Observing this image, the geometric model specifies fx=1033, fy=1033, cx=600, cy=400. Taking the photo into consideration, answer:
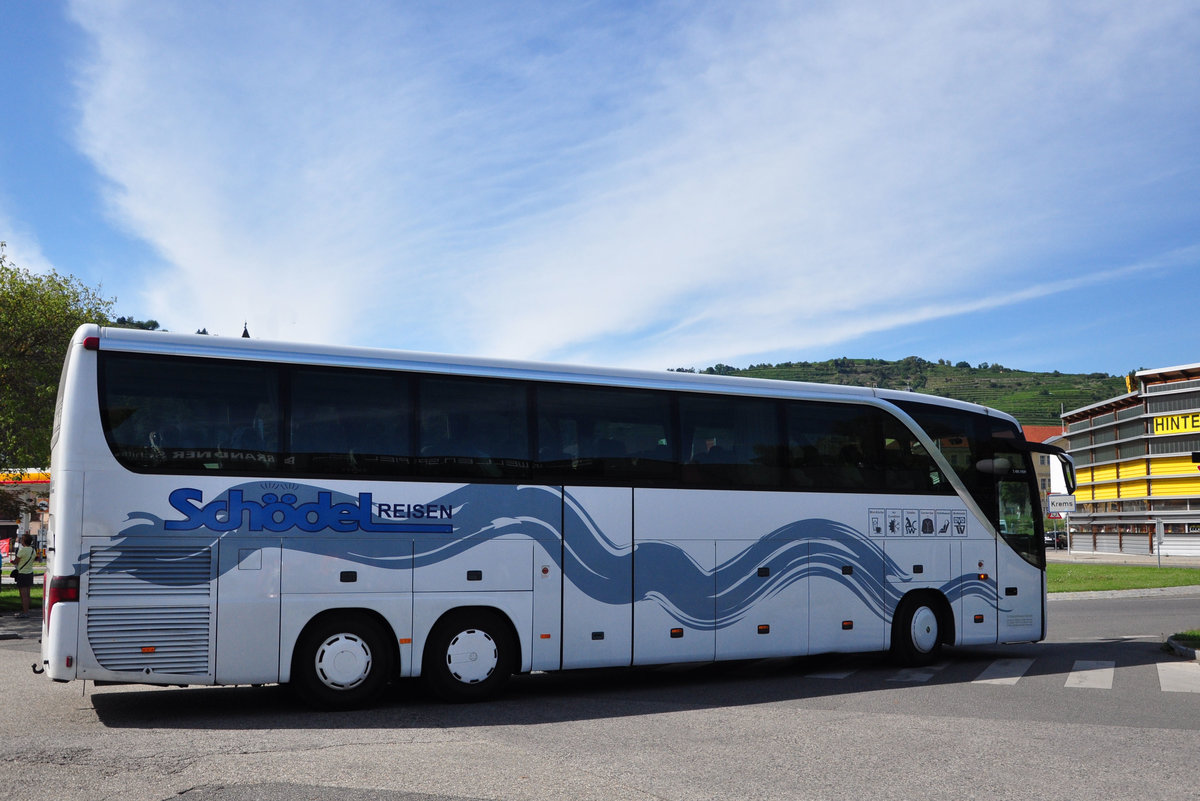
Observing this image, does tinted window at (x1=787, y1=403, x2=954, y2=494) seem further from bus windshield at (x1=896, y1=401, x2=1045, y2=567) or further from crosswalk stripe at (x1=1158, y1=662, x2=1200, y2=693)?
crosswalk stripe at (x1=1158, y1=662, x2=1200, y2=693)

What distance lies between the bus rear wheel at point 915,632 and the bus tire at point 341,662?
6888mm

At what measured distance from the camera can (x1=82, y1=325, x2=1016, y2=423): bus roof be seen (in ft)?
30.4

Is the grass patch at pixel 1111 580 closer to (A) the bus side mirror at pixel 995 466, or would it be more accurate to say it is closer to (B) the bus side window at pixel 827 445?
(A) the bus side mirror at pixel 995 466

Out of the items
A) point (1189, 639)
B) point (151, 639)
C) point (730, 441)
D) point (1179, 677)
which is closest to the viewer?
point (151, 639)

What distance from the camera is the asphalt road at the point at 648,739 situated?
21.6ft

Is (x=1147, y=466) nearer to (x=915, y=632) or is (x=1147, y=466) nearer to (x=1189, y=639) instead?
(x=1189, y=639)

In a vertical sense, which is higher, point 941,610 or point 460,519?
point 460,519

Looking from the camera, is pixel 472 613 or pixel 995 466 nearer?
pixel 472 613

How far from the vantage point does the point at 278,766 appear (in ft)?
23.4

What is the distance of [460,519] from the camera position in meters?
10.3

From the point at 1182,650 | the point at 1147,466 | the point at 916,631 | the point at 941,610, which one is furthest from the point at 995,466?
the point at 1147,466

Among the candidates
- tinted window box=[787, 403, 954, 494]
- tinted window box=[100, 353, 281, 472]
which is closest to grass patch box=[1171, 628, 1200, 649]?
tinted window box=[787, 403, 954, 494]

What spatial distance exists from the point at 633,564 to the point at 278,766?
16.2 feet

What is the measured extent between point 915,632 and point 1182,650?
12.7 ft
